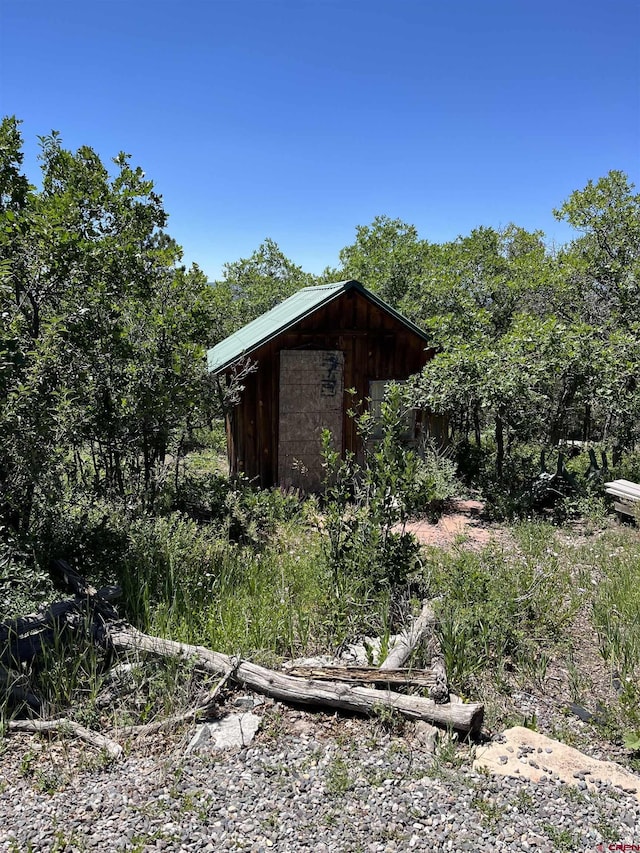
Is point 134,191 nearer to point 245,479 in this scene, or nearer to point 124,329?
point 124,329

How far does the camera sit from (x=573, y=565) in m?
6.82

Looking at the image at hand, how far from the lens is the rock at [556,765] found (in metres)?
3.25

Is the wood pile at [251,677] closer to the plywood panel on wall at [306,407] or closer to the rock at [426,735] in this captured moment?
the rock at [426,735]

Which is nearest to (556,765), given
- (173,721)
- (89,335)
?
(173,721)

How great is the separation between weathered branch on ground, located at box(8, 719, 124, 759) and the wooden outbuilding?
6.72 m

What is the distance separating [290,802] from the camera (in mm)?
3041

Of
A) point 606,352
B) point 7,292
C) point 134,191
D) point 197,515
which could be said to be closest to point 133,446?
point 197,515

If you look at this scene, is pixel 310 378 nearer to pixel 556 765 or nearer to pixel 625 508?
pixel 625 508

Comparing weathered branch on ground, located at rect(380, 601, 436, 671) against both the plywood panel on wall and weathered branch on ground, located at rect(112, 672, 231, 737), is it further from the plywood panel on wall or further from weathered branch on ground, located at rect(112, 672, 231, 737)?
the plywood panel on wall

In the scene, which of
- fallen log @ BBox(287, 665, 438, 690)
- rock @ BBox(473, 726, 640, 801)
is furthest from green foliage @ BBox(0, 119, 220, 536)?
rock @ BBox(473, 726, 640, 801)

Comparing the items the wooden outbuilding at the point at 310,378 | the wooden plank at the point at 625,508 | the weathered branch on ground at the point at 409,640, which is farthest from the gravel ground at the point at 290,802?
the wooden outbuilding at the point at 310,378

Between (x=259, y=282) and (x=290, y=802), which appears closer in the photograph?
(x=290, y=802)

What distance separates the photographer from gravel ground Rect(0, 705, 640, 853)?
2.79 meters

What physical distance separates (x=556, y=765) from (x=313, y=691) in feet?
5.42
